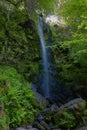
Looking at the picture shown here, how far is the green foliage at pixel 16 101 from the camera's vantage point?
6.87 m

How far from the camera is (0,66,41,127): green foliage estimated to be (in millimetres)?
6873

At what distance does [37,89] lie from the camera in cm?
1019

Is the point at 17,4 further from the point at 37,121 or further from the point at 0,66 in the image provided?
the point at 37,121

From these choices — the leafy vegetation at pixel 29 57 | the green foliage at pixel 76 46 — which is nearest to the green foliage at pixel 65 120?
the leafy vegetation at pixel 29 57

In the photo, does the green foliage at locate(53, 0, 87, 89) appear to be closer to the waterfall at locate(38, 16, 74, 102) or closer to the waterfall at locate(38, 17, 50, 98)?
the waterfall at locate(38, 16, 74, 102)

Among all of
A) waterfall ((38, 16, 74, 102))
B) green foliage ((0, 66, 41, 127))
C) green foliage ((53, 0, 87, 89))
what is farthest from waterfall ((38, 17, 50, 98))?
green foliage ((0, 66, 41, 127))

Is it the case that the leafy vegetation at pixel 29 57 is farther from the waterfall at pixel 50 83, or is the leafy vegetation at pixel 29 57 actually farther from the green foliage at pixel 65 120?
the waterfall at pixel 50 83

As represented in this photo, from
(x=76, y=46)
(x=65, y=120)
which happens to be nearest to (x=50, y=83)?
(x=76, y=46)

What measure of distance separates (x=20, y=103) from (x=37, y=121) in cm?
75

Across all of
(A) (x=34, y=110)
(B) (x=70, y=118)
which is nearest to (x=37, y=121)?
(A) (x=34, y=110)

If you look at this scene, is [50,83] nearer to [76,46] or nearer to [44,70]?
[44,70]

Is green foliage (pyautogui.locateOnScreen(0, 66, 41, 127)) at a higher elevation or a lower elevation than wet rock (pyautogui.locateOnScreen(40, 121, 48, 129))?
higher

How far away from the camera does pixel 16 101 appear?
7.20m

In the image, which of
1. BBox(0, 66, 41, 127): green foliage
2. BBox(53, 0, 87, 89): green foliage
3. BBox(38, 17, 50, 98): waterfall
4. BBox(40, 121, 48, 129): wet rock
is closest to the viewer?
BBox(0, 66, 41, 127): green foliage
